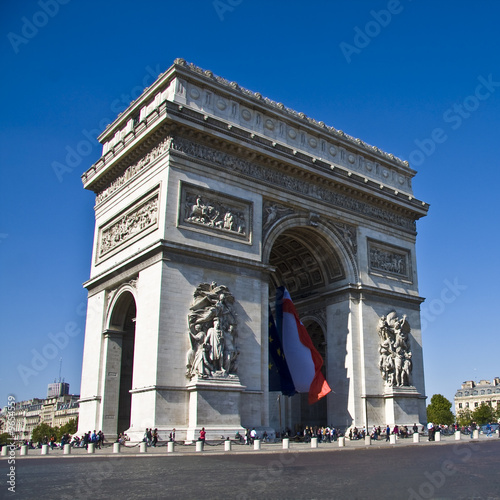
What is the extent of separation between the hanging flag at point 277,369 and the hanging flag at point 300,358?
0.61 metres

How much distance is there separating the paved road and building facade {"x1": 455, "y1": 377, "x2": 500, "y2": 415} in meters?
109

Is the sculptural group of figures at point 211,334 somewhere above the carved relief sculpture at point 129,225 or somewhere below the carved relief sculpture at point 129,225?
below

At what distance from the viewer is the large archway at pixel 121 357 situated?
27922 mm

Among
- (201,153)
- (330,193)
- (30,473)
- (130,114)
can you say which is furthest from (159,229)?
(30,473)

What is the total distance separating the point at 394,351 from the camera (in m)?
32.3

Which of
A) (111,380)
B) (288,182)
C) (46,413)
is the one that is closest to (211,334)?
(111,380)

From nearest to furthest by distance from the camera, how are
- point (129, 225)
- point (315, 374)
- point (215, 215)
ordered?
point (215, 215), point (129, 225), point (315, 374)

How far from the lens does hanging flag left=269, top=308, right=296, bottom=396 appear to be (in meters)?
29.5

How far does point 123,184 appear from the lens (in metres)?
30.0

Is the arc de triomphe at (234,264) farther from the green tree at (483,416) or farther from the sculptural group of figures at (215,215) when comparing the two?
the green tree at (483,416)

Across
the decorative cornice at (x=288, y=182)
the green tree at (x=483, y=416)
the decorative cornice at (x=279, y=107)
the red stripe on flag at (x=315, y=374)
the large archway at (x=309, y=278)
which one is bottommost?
the green tree at (x=483, y=416)

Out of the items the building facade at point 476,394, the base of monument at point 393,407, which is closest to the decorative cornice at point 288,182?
the base of monument at point 393,407

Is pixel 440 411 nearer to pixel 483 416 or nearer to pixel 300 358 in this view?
pixel 483 416

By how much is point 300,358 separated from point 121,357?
362 inches
